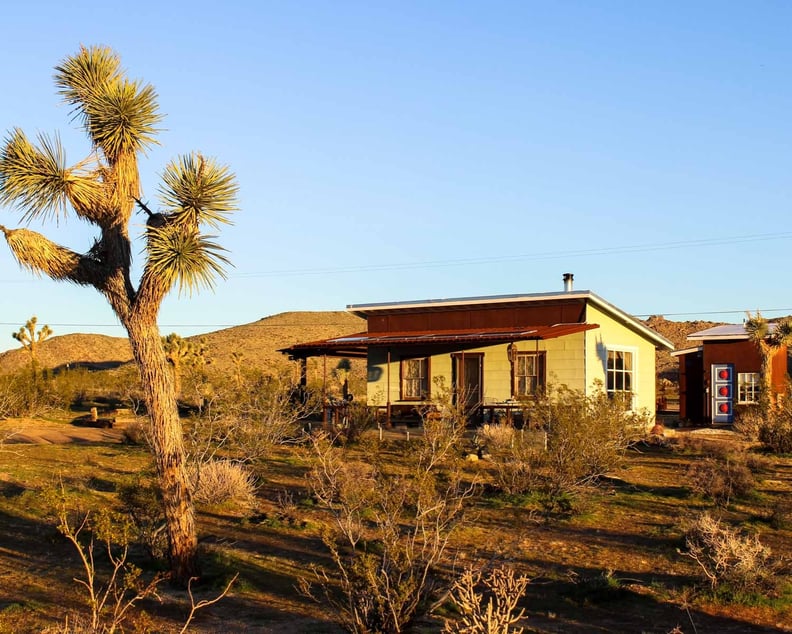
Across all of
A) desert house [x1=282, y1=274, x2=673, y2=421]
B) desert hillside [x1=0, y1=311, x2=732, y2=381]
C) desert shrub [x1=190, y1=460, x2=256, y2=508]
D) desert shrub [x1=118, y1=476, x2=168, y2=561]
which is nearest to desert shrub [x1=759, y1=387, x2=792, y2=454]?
desert house [x1=282, y1=274, x2=673, y2=421]

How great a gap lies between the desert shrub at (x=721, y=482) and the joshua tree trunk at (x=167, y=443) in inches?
345

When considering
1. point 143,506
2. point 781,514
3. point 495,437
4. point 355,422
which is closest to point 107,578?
point 143,506

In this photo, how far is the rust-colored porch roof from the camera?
21.5 metres

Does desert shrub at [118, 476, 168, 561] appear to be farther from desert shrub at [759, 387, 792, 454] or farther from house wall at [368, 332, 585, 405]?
desert shrub at [759, 387, 792, 454]

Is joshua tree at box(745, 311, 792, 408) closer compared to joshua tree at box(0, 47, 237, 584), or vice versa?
joshua tree at box(0, 47, 237, 584)

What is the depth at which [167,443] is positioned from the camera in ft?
32.9

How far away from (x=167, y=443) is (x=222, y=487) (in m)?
4.83

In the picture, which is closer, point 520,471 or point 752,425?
point 520,471

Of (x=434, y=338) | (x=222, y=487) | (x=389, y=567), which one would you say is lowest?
(x=389, y=567)

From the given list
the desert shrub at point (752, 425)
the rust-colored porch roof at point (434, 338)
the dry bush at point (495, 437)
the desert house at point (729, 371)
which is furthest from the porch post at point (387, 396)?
the desert house at point (729, 371)

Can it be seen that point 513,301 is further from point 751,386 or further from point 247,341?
point 247,341

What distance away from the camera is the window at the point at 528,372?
22.6m

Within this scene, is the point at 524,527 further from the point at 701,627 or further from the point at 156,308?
the point at 156,308

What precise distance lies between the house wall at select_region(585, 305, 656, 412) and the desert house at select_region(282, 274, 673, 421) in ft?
0.08
